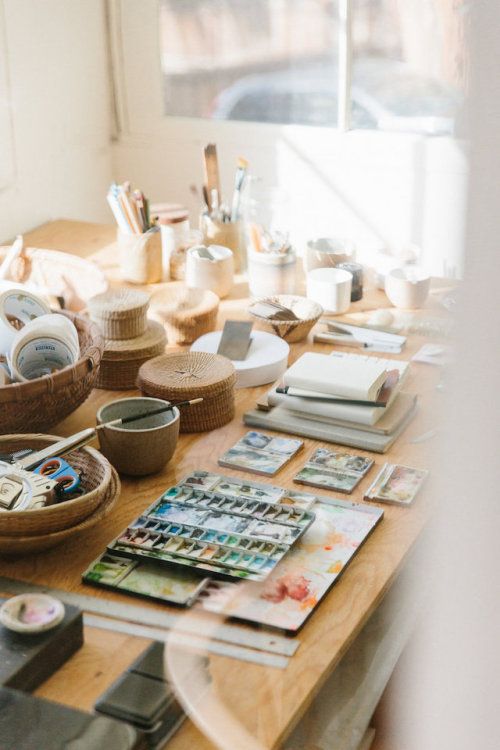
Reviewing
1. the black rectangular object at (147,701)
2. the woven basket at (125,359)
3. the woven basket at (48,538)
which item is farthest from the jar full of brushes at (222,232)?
the black rectangular object at (147,701)

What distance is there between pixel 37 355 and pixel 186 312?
363 mm

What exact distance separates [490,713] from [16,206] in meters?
2.03

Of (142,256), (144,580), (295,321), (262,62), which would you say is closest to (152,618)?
(144,580)

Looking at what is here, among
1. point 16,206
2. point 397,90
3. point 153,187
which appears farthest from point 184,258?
point 397,90

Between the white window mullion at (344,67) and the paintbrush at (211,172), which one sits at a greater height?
the white window mullion at (344,67)

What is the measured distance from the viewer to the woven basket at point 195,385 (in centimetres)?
116

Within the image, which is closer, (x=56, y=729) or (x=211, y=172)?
(x=56, y=729)

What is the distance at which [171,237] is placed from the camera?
1684 millimetres

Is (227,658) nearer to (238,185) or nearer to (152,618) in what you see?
→ (152,618)

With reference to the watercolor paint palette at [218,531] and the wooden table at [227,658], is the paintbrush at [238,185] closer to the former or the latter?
the wooden table at [227,658]

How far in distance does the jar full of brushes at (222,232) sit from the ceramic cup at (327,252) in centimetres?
14

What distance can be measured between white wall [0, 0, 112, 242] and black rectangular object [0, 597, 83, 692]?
1.44 metres

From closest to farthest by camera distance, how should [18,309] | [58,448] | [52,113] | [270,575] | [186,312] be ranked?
[270,575] → [58,448] → [18,309] → [186,312] → [52,113]

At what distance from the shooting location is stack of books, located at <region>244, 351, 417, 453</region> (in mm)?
1144
